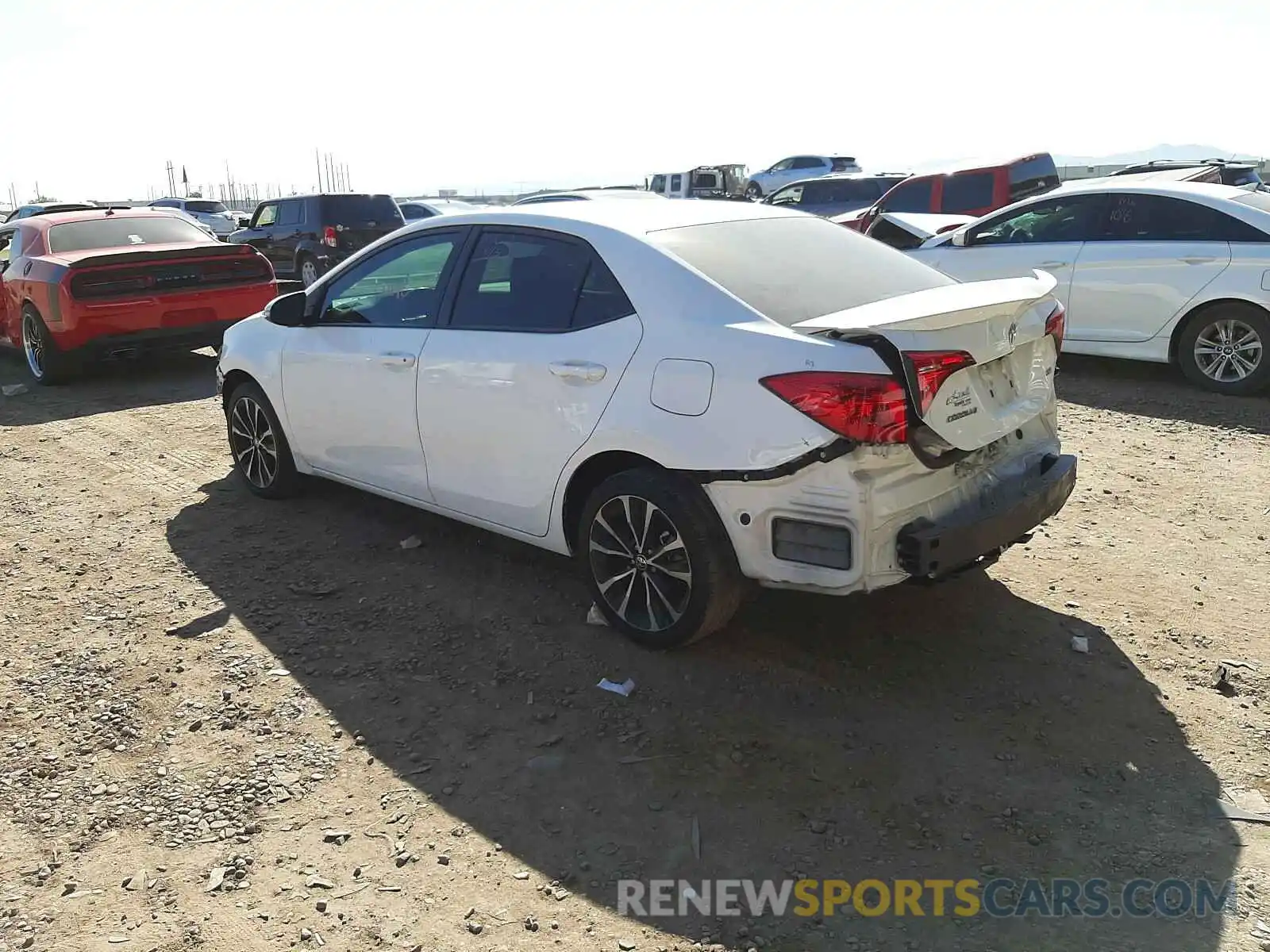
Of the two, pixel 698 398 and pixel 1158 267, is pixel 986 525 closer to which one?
pixel 698 398

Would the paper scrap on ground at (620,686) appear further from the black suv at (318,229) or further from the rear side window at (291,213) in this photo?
the rear side window at (291,213)

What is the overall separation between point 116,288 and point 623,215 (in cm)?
664

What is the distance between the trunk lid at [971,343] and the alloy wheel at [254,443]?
11.5 feet

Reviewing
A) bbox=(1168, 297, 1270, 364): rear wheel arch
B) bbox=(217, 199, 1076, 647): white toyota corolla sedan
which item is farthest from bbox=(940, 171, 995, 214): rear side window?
bbox=(217, 199, 1076, 647): white toyota corolla sedan

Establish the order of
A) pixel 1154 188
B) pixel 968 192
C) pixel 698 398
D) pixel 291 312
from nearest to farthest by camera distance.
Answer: pixel 698 398 < pixel 291 312 < pixel 1154 188 < pixel 968 192

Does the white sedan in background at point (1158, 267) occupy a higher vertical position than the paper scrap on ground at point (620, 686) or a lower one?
higher

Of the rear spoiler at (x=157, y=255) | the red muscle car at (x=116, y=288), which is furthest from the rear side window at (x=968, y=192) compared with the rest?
the rear spoiler at (x=157, y=255)

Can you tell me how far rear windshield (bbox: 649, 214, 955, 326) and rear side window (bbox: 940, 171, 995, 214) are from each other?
10.7 m

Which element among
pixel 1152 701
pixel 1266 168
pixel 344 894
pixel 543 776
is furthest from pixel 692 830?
pixel 1266 168

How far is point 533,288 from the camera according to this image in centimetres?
434

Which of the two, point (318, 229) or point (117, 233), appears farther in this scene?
point (318, 229)

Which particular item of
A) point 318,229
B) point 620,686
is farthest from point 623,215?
point 318,229

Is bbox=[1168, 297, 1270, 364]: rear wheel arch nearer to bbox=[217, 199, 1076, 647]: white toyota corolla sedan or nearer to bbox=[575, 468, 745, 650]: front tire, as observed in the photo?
bbox=[217, 199, 1076, 647]: white toyota corolla sedan

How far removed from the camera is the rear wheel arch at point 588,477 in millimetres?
3928
